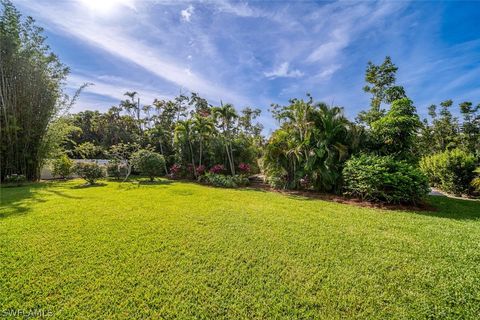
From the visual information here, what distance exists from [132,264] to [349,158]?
851 cm

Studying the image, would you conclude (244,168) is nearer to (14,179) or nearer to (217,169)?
(217,169)

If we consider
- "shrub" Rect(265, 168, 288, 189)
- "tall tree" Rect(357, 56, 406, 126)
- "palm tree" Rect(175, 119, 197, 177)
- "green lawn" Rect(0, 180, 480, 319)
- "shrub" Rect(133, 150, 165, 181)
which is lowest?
"green lawn" Rect(0, 180, 480, 319)

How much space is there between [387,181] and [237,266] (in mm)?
5995

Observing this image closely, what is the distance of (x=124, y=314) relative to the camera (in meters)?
2.19

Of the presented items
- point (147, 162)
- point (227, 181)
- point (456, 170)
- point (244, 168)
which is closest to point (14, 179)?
point (147, 162)

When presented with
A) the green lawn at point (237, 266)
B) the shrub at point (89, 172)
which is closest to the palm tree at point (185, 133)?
the shrub at point (89, 172)

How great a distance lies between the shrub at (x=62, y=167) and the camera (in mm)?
14000

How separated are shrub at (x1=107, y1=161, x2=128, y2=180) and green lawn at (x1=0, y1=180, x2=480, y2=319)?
9.16 meters

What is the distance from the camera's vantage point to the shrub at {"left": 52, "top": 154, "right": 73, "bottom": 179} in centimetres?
1400

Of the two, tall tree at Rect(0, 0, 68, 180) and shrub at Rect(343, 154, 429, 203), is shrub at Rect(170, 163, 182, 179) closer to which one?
tall tree at Rect(0, 0, 68, 180)

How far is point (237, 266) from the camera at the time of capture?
300 cm

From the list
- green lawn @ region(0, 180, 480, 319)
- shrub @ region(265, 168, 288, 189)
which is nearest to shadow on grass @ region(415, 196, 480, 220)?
green lawn @ region(0, 180, 480, 319)

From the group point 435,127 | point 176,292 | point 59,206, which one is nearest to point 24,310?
point 176,292

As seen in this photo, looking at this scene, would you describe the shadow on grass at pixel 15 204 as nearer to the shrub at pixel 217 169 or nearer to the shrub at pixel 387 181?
the shrub at pixel 217 169
